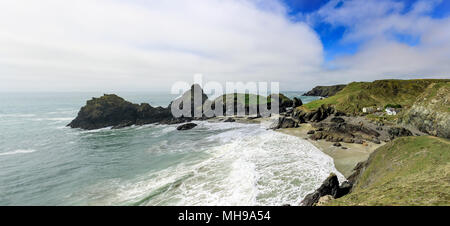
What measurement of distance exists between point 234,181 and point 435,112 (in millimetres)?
29705

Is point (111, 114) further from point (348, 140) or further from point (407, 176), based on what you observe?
point (407, 176)

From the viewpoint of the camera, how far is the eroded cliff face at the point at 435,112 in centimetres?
2033

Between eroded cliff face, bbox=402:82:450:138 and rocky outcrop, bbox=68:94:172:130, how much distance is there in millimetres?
70364

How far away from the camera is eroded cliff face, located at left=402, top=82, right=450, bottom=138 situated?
20328mm

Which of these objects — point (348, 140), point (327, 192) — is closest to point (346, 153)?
point (348, 140)

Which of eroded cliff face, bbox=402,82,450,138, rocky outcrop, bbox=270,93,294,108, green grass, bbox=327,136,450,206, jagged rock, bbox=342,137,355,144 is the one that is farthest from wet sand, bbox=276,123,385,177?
rocky outcrop, bbox=270,93,294,108

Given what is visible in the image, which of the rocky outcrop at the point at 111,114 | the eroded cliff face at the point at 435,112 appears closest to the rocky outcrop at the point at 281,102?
the rocky outcrop at the point at 111,114

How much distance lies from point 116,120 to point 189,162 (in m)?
53.7

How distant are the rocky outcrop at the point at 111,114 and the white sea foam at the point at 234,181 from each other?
4912cm

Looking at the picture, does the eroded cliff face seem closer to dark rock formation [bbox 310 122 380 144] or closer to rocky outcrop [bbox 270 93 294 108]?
dark rock formation [bbox 310 122 380 144]

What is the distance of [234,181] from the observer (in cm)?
1897
